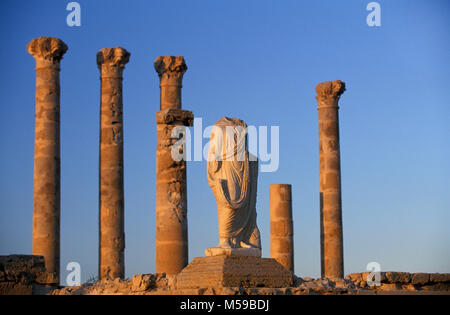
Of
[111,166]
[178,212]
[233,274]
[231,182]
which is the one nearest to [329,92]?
[111,166]

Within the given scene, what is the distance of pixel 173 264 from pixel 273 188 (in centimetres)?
575

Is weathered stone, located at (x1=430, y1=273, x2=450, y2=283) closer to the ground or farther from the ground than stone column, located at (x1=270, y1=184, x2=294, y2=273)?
closer to the ground

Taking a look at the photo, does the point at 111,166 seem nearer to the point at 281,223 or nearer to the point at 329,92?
the point at 281,223

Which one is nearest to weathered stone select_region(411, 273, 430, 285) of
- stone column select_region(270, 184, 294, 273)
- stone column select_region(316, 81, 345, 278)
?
stone column select_region(270, 184, 294, 273)

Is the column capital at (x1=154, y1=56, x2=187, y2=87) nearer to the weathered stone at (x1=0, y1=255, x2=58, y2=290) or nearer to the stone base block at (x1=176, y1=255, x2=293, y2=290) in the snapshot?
the weathered stone at (x1=0, y1=255, x2=58, y2=290)

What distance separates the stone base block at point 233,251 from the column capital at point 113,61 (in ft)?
41.9

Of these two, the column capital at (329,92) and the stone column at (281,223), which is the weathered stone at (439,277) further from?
the column capital at (329,92)

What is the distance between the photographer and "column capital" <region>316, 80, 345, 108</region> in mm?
36625

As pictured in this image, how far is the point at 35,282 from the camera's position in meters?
26.0

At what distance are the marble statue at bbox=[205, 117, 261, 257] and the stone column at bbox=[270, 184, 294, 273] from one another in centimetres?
1096

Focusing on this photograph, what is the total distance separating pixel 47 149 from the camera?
3278cm

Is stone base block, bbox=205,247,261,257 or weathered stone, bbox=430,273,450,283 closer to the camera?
stone base block, bbox=205,247,261,257
